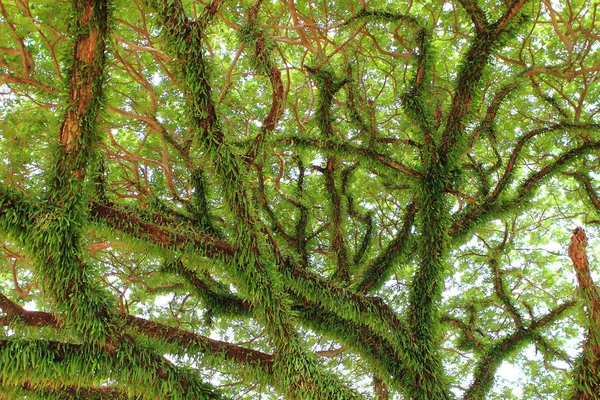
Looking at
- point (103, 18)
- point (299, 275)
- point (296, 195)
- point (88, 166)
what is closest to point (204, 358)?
point (299, 275)

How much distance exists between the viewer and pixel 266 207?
6152mm

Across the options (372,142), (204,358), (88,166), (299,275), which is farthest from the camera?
(372,142)

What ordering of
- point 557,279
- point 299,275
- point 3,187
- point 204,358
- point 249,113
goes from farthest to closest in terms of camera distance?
1. point 557,279
2. point 249,113
3. point 299,275
4. point 204,358
5. point 3,187

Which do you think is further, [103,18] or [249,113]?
[249,113]

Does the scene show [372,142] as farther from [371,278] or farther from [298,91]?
[298,91]

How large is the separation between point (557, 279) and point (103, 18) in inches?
333

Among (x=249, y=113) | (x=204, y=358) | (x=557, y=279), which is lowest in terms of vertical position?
(x=204, y=358)

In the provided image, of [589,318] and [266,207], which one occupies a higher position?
[266,207]

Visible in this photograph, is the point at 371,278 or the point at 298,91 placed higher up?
the point at 298,91

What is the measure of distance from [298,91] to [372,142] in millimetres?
3144

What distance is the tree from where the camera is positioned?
3338mm

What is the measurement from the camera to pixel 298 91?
7.94 meters

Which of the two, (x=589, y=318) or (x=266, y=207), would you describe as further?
(x=266, y=207)

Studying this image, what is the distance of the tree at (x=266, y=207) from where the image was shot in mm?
3338
